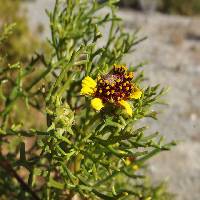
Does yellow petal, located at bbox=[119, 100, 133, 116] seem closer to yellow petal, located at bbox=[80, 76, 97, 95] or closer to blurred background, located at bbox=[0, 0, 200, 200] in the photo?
yellow petal, located at bbox=[80, 76, 97, 95]

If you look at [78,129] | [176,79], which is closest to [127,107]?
[78,129]

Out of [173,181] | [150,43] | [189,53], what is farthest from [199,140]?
[150,43]

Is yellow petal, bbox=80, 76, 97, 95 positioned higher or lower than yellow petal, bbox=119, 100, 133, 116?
higher

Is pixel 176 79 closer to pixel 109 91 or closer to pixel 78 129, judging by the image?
pixel 78 129

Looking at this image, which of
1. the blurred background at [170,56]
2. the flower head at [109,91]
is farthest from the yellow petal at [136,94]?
the blurred background at [170,56]

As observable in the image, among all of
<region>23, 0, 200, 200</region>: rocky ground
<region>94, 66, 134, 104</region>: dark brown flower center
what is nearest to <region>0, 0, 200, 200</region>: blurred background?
<region>23, 0, 200, 200</region>: rocky ground

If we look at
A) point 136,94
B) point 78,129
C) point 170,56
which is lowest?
point 78,129

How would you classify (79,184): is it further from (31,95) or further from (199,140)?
(199,140)
